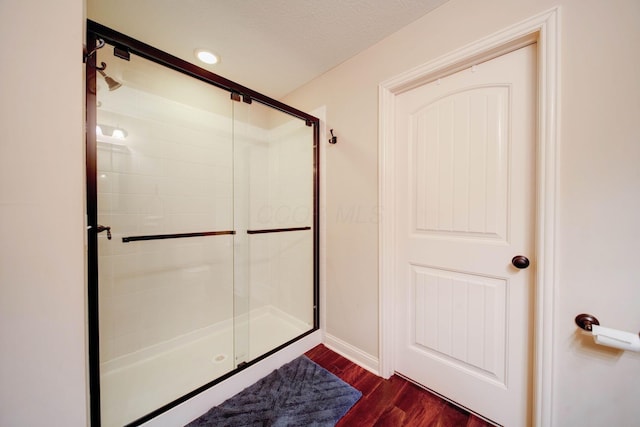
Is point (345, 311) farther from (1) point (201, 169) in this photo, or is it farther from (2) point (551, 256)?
(1) point (201, 169)

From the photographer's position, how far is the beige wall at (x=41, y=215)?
619 mm

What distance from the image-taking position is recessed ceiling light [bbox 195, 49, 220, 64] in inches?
63.9

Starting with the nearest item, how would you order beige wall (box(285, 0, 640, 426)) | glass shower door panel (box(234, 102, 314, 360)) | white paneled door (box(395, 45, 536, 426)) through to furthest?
beige wall (box(285, 0, 640, 426)) → white paneled door (box(395, 45, 536, 426)) → glass shower door panel (box(234, 102, 314, 360))

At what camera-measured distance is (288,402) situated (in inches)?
51.2

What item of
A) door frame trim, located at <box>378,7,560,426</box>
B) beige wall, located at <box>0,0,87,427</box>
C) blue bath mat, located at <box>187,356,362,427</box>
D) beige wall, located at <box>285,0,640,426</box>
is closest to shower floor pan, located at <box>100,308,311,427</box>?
blue bath mat, located at <box>187,356,362,427</box>

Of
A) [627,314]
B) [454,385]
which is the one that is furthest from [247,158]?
[627,314]

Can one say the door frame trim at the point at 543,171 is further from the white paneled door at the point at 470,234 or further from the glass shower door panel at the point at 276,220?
the glass shower door panel at the point at 276,220

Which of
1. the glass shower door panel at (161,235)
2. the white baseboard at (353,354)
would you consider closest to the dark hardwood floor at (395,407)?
the white baseboard at (353,354)

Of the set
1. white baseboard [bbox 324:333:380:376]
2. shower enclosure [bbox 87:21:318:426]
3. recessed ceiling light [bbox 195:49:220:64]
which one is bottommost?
white baseboard [bbox 324:333:380:376]

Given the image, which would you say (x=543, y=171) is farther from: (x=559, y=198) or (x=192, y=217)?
(x=192, y=217)

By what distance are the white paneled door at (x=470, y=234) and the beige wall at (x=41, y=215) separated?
5.05 ft

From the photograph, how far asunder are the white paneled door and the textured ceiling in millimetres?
477

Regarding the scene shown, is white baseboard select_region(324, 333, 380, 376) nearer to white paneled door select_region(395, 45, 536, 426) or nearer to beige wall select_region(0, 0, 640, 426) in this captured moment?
white paneled door select_region(395, 45, 536, 426)

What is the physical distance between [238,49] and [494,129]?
5.68 feet
